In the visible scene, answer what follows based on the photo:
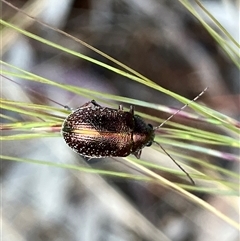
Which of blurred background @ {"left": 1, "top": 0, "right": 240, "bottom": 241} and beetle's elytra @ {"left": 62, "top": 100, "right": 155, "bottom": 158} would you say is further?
blurred background @ {"left": 1, "top": 0, "right": 240, "bottom": 241}

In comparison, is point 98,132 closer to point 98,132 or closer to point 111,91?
point 98,132

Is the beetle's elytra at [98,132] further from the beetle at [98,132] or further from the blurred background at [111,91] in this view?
the blurred background at [111,91]

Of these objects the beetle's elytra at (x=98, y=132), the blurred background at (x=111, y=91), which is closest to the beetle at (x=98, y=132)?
the beetle's elytra at (x=98, y=132)

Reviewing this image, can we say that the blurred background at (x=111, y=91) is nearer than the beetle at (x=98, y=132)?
No

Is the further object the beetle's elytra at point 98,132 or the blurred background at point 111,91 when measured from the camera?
the blurred background at point 111,91

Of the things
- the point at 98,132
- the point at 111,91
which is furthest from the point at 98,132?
the point at 111,91

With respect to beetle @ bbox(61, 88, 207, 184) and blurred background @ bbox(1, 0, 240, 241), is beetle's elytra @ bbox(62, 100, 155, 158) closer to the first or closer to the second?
beetle @ bbox(61, 88, 207, 184)

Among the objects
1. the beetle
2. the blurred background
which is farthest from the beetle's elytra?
the blurred background

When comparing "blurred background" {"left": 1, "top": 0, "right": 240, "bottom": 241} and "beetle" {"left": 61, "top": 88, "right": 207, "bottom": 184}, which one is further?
"blurred background" {"left": 1, "top": 0, "right": 240, "bottom": 241}
